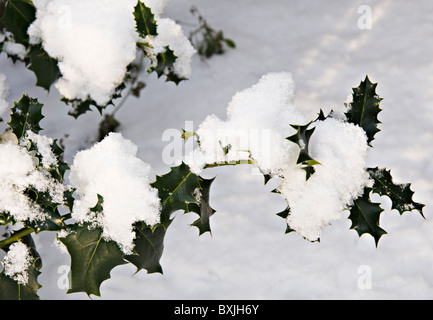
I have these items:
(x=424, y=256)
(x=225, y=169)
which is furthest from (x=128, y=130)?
(x=424, y=256)

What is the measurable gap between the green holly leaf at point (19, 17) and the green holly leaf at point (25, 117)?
0.18 m

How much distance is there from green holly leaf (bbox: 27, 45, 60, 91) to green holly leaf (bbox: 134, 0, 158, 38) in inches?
7.5

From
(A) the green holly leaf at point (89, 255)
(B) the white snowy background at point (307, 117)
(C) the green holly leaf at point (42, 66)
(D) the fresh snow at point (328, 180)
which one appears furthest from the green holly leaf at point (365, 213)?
(B) the white snowy background at point (307, 117)

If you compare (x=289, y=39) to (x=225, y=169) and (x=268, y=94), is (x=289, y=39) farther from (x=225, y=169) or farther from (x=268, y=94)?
(x=268, y=94)

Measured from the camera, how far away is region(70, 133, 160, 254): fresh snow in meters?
0.57

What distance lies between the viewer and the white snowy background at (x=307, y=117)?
57.4 inches

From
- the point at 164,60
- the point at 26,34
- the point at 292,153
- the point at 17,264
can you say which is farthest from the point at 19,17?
the point at 292,153

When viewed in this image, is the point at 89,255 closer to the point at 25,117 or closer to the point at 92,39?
the point at 25,117

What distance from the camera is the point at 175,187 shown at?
59 centimetres

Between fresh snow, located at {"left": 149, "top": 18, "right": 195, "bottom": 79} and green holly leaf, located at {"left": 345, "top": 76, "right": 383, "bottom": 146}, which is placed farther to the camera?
fresh snow, located at {"left": 149, "top": 18, "right": 195, "bottom": 79}

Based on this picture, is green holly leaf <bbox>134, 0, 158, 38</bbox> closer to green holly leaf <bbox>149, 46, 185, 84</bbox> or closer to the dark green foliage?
green holly leaf <bbox>149, 46, 185, 84</bbox>

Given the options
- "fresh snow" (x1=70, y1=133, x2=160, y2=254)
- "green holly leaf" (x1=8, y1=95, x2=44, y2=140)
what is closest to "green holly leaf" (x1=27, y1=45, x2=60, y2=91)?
"green holly leaf" (x1=8, y1=95, x2=44, y2=140)

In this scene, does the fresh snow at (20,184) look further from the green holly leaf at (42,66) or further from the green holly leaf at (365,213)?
the green holly leaf at (365,213)

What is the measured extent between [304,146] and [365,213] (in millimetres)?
128
